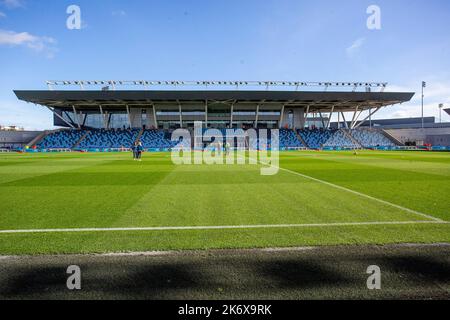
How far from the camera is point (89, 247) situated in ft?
14.7

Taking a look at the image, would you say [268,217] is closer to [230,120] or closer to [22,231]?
[22,231]

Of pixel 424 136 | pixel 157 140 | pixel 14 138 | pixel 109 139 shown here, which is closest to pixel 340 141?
pixel 424 136

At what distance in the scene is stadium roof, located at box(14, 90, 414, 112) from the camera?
53.4m

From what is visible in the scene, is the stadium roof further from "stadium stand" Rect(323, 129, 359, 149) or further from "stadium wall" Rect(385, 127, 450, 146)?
"stadium wall" Rect(385, 127, 450, 146)

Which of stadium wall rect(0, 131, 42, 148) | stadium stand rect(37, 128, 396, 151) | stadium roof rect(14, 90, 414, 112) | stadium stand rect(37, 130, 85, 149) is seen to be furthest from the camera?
stadium wall rect(0, 131, 42, 148)

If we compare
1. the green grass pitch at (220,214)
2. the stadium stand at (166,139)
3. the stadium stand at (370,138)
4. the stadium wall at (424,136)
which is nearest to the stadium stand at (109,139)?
the stadium stand at (166,139)

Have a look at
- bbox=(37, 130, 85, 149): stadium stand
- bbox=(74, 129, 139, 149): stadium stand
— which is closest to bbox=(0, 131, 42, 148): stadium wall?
bbox=(37, 130, 85, 149): stadium stand

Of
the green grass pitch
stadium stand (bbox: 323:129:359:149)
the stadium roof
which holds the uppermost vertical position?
the stadium roof

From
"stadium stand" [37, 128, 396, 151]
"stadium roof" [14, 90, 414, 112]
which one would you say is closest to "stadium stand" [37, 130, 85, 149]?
"stadium stand" [37, 128, 396, 151]

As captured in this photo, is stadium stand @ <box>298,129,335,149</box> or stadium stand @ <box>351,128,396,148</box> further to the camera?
stadium stand @ <box>351,128,396,148</box>

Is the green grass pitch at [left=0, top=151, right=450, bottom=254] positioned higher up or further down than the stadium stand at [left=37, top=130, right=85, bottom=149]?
further down

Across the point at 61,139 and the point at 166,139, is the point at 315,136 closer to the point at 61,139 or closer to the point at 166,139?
the point at 166,139

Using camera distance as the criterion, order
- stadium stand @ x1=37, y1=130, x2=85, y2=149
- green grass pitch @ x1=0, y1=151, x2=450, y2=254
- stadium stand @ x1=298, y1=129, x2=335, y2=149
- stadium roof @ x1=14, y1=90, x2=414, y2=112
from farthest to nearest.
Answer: stadium stand @ x1=298, y1=129, x2=335, y2=149, stadium stand @ x1=37, y1=130, x2=85, y2=149, stadium roof @ x1=14, y1=90, x2=414, y2=112, green grass pitch @ x1=0, y1=151, x2=450, y2=254
